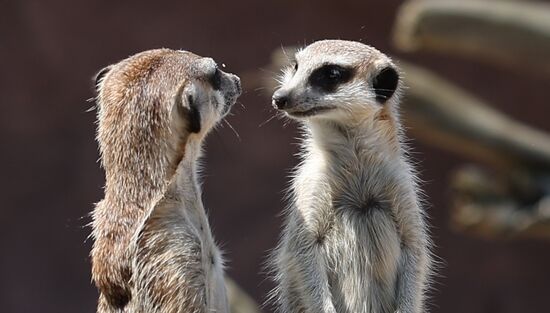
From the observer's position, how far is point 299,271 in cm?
439

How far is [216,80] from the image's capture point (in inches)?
168

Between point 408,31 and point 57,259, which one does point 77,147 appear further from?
point 408,31

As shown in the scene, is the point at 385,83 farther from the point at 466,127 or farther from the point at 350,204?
the point at 466,127

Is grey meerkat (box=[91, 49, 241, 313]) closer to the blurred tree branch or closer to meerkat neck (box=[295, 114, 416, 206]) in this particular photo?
meerkat neck (box=[295, 114, 416, 206])

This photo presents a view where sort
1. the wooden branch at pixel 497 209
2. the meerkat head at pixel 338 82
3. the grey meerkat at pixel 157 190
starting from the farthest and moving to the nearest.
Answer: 1. the wooden branch at pixel 497 209
2. the meerkat head at pixel 338 82
3. the grey meerkat at pixel 157 190

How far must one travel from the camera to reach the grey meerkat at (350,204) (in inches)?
172

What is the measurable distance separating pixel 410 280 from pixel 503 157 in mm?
3959

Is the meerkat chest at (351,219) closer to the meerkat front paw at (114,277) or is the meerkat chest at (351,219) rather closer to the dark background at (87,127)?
the meerkat front paw at (114,277)

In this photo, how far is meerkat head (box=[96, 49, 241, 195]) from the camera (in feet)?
13.5

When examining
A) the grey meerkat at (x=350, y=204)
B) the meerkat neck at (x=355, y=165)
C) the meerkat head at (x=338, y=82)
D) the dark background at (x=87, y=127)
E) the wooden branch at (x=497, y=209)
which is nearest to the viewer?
the meerkat head at (x=338, y=82)

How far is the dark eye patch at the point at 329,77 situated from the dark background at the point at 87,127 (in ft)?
24.6

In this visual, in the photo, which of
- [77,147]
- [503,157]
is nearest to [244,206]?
[77,147]

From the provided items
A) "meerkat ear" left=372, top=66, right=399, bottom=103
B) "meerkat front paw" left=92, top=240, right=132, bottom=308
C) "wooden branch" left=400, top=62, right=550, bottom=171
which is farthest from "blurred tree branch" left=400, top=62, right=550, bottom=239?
"meerkat front paw" left=92, top=240, right=132, bottom=308

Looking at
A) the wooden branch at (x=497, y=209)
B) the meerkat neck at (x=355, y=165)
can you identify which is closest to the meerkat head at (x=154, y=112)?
the meerkat neck at (x=355, y=165)
